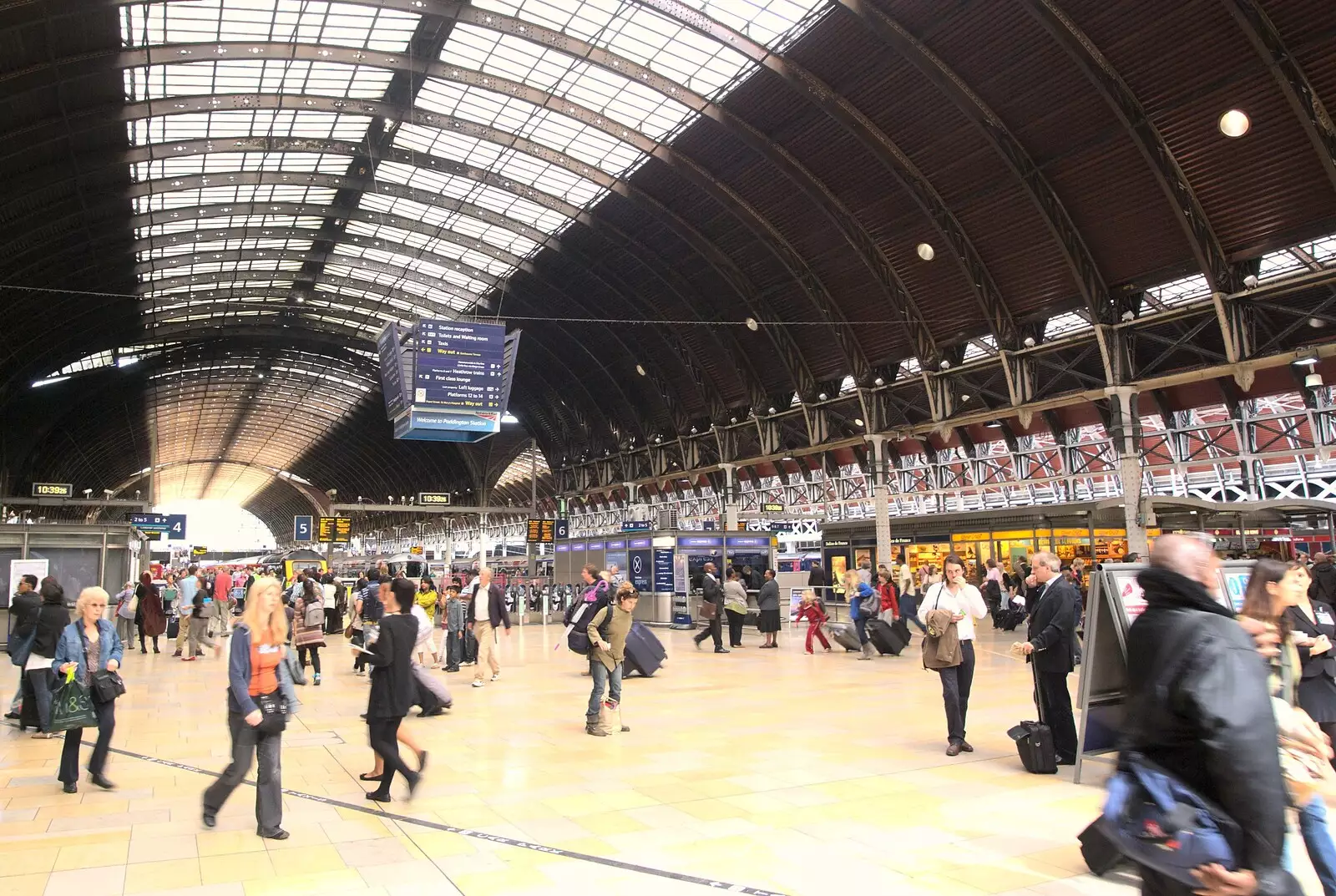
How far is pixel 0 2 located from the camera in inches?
667

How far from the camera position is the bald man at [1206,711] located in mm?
2471

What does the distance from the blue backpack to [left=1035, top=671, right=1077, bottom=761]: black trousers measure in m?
5.49

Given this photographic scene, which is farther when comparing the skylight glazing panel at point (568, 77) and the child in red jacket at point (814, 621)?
the skylight glazing panel at point (568, 77)

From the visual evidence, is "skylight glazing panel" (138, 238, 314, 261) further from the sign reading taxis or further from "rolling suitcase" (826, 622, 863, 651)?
"rolling suitcase" (826, 622, 863, 651)

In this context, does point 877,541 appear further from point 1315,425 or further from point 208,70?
point 208,70

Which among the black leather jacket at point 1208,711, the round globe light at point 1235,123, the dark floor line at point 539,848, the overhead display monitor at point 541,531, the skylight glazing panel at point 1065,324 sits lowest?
the dark floor line at point 539,848

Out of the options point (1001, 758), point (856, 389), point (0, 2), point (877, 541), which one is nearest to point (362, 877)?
point (1001, 758)

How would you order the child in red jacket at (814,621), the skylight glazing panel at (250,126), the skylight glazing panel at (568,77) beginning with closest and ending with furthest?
the child in red jacket at (814,621), the skylight glazing panel at (568,77), the skylight glazing panel at (250,126)

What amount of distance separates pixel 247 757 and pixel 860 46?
20.1 meters

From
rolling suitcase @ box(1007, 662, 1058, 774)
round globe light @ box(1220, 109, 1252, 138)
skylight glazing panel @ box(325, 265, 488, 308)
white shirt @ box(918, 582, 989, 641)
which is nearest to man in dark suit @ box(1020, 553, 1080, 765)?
rolling suitcase @ box(1007, 662, 1058, 774)

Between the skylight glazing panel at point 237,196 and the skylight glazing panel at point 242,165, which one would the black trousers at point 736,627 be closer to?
the skylight glazing panel at point 242,165

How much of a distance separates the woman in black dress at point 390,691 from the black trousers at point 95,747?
7.53 feet

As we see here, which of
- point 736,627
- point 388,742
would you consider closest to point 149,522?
point 736,627

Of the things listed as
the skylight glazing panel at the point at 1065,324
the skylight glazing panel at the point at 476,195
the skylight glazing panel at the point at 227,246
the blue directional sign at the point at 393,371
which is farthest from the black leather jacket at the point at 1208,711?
the skylight glazing panel at the point at 227,246
